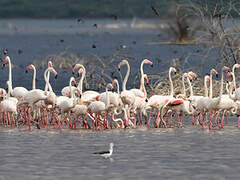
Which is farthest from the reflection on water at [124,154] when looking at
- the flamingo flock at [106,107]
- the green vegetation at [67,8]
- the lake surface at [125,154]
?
the green vegetation at [67,8]

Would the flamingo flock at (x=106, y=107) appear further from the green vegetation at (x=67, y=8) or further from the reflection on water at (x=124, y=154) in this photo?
the green vegetation at (x=67, y=8)

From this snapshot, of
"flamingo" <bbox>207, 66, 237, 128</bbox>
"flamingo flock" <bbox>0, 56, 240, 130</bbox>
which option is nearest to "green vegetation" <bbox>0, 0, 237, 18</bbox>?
"flamingo flock" <bbox>0, 56, 240, 130</bbox>

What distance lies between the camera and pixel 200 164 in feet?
43.2

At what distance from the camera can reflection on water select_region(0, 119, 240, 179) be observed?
12.4 m

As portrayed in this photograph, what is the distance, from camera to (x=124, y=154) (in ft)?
46.8

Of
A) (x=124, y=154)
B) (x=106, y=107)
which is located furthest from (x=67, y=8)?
(x=124, y=154)

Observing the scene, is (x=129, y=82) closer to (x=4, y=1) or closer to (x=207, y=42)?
(x=207, y=42)

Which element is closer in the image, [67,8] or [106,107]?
[106,107]

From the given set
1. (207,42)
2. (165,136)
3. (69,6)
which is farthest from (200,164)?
(69,6)

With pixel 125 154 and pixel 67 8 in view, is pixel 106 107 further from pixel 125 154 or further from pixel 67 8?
pixel 67 8

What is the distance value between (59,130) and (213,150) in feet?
14.0

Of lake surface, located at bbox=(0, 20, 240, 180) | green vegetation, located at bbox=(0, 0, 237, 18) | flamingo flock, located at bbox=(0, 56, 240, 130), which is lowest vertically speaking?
lake surface, located at bbox=(0, 20, 240, 180)

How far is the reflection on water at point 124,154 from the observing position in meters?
12.4

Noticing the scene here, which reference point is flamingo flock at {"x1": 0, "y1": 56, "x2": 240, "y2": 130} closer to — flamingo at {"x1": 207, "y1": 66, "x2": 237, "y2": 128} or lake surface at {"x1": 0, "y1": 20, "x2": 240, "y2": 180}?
flamingo at {"x1": 207, "y1": 66, "x2": 237, "y2": 128}
